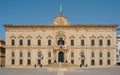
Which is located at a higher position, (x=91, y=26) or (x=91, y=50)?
(x=91, y=26)

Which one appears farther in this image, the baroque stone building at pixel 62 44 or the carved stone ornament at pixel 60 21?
the carved stone ornament at pixel 60 21

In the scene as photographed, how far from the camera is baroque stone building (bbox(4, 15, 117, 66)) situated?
6162cm

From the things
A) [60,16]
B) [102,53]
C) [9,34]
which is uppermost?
[60,16]

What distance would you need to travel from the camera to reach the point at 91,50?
61688 millimetres

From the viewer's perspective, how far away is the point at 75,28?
203 feet

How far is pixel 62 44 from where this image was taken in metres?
61.9

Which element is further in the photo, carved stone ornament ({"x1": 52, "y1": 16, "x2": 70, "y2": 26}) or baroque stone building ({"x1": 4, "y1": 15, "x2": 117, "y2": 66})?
carved stone ornament ({"x1": 52, "y1": 16, "x2": 70, "y2": 26})

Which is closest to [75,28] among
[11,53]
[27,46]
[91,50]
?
[91,50]

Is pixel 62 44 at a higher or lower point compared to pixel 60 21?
lower

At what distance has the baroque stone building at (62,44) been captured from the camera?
202ft

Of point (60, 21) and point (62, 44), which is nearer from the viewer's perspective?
point (62, 44)

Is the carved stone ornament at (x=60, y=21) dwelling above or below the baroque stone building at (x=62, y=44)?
above

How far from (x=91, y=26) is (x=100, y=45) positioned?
195 inches

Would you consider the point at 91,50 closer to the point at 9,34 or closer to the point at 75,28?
the point at 75,28
